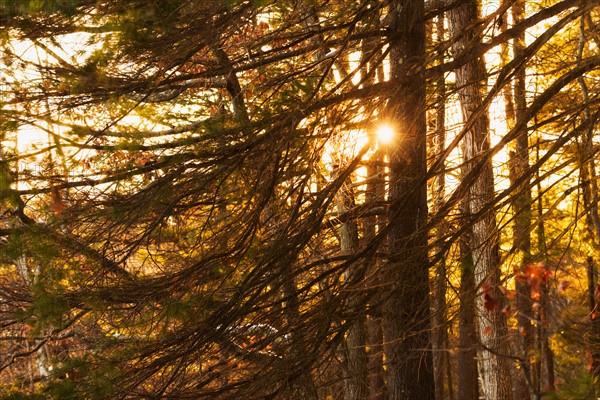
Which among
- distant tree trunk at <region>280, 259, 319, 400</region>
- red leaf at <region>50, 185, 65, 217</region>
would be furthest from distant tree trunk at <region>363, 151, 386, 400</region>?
red leaf at <region>50, 185, 65, 217</region>

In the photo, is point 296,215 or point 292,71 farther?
point 292,71

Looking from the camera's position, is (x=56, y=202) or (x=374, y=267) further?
(x=374, y=267)

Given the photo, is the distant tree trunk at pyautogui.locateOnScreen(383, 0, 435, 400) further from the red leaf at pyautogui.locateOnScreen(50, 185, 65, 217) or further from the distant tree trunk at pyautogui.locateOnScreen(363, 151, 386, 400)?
the red leaf at pyautogui.locateOnScreen(50, 185, 65, 217)

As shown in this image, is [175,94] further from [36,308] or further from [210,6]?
[36,308]

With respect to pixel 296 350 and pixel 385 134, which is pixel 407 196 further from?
pixel 296 350

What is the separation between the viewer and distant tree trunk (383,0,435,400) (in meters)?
7.44

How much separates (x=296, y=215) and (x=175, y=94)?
2938 millimetres

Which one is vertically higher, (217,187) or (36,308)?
(217,187)

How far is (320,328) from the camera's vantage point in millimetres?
6961

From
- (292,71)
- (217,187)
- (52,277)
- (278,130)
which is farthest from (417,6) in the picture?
(52,277)

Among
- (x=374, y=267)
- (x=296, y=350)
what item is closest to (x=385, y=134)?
(x=374, y=267)

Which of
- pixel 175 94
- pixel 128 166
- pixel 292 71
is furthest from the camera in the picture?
pixel 175 94

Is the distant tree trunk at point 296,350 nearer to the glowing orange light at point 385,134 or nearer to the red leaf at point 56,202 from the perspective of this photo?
the glowing orange light at point 385,134

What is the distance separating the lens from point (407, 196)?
24.6 feet
